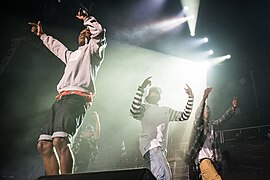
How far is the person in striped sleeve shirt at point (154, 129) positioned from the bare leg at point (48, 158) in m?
1.11

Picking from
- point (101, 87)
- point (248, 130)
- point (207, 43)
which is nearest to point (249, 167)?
point (248, 130)

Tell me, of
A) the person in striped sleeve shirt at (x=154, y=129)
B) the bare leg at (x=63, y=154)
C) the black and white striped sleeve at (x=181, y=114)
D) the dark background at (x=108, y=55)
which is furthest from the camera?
the dark background at (x=108, y=55)

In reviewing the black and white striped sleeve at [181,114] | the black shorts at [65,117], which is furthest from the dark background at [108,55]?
the black and white striped sleeve at [181,114]

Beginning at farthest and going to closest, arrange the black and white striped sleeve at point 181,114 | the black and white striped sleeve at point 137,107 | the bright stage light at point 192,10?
1. the bright stage light at point 192,10
2. the black and white striped sleeve at point 181,114
3. the black and white striped sleeve at point 137,107

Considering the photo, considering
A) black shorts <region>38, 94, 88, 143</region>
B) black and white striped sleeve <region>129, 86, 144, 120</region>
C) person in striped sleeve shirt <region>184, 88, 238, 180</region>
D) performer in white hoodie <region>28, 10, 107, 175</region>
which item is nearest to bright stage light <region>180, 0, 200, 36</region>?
person in striped sleeve shirt <region>184, 88, 238, 180</region>

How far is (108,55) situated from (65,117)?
195 inches

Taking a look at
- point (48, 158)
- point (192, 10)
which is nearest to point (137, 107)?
point (48, 158)

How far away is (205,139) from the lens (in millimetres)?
3686

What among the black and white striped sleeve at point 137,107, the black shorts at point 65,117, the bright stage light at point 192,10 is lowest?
the black shorts at point 65,117

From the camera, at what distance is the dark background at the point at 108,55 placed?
5.24 metres

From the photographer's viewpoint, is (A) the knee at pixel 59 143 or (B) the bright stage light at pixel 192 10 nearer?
(A) the knee at pixel 59 143

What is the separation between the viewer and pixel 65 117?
2256 mm

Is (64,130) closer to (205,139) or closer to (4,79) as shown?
(205,139)

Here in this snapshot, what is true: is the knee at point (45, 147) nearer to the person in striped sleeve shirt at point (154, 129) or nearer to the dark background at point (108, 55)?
the person in striped sleeve shirt at point (154, 129)
